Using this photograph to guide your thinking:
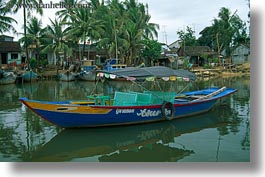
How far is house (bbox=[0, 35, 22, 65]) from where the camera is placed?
30.7 m

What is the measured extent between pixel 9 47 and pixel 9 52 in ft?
1.80

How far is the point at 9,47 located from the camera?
102 ft

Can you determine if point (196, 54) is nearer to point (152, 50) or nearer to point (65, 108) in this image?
point (152, 50)

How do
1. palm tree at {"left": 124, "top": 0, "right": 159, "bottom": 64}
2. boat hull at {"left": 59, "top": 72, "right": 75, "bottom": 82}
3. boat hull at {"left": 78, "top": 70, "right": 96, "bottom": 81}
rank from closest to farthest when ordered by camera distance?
boat hull at {"left": 78, "top": 70, "right": 96, "bottom": 81}, boat hull at {"left": 59, "top": 72, "right": 75, "bottom": 82}, palm tree at {"left": 124, "top": 0, "right": 159, "bottom": 64}

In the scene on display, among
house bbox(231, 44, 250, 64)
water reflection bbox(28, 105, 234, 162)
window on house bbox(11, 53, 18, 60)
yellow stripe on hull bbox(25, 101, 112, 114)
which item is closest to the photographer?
water reflection bbox(28, 105, 234, 162)

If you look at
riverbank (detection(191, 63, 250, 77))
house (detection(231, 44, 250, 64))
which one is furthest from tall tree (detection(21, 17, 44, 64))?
house (detection(231, 44, 250, 64))

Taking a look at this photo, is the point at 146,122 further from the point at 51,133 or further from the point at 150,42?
the point at 150,42

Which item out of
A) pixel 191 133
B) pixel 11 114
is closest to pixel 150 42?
pixel 11 114

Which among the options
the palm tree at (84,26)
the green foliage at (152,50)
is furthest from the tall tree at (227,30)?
the palm tree at (84,26)

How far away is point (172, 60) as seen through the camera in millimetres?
36344

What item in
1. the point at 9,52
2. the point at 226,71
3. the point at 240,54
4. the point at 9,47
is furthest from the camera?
the point at 240,54

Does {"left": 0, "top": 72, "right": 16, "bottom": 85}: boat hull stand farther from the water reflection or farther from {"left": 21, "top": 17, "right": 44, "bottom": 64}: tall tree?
the water reflection

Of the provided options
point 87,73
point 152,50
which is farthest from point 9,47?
point 152,50

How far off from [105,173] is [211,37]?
40056 millimetres
